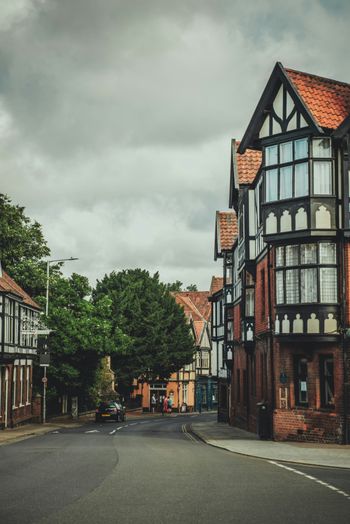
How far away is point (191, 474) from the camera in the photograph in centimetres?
1753

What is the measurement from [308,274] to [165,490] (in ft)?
49.8

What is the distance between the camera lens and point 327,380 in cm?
2855

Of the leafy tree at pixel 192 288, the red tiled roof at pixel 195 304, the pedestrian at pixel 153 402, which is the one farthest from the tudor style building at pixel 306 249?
the leafy tree at pixel 192 288

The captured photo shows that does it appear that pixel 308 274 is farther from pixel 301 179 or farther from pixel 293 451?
pixel 293 451

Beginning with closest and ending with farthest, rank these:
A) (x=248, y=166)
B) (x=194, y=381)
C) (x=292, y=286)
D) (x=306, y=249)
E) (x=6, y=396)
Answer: (x=306, y=249), (x=292, y=286), (x=248, y=166), (x=6, y=396), (x=194, y=381)

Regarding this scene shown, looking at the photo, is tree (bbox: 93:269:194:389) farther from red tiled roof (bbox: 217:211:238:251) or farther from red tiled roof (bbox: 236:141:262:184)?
red tiled roof (bbox: 236:141:262:184)

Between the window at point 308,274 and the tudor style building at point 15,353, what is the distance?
17.2m

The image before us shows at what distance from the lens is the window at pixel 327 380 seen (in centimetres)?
2833

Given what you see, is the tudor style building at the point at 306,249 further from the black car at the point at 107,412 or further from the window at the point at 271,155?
the black car at the point at 107,412

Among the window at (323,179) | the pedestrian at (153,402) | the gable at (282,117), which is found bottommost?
the pedestrian at (153,402)

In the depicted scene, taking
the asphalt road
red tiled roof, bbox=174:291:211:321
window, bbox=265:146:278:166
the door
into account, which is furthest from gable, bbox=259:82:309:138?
red tiled roof, bbox=174:291:211:321

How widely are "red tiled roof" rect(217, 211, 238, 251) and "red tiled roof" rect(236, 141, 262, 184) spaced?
1088 centimetres

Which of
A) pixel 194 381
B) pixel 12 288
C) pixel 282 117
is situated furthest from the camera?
pixel 194 381

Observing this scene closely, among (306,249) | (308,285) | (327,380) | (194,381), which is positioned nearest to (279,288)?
(308,285)
